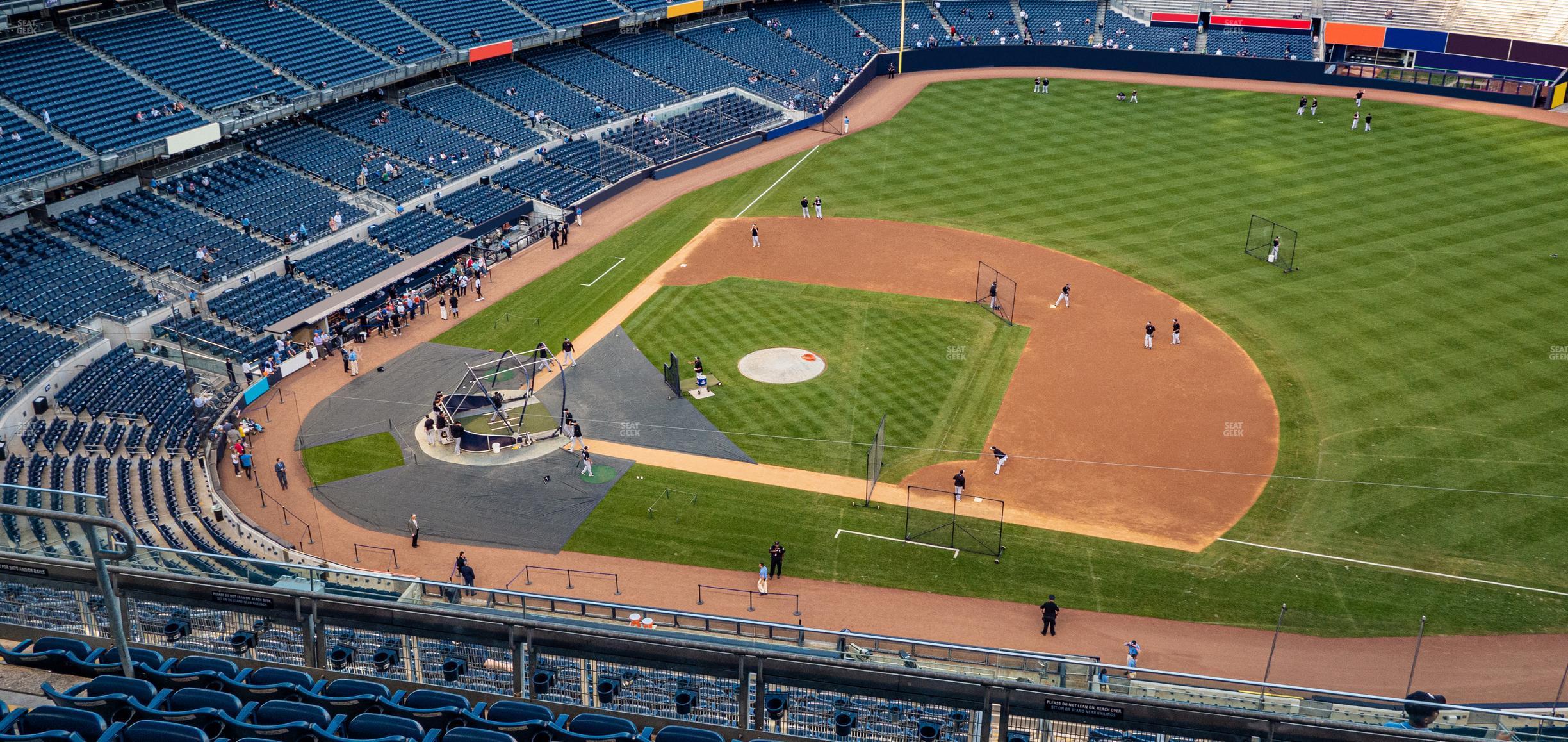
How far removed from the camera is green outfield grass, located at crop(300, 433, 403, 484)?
3784 centimetres

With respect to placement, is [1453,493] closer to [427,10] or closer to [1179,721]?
[1179,721]

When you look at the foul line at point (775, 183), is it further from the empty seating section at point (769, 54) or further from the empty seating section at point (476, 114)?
the empty seating section at point (476, 114)

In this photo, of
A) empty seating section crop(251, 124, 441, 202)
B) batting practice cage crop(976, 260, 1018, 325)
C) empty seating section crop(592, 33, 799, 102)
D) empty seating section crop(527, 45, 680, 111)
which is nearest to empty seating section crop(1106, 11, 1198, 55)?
empty seating section crop(592, 33, 799, 102)

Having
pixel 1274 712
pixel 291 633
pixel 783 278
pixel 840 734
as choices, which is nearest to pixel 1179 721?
pixel 1274 712

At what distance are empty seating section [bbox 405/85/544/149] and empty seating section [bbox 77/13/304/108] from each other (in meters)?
8.22

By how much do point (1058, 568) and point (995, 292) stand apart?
17.9 m

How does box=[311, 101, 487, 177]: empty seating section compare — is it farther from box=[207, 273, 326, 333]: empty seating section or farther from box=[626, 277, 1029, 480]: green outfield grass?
box=[626, 277, 1029, 480]: green outfield grass

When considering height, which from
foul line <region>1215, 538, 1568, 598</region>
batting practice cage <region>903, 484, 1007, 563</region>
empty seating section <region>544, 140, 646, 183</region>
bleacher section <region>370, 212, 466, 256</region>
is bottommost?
batting practice cage <region>903, 484, 1007, 563</region>

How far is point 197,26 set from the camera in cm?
5738

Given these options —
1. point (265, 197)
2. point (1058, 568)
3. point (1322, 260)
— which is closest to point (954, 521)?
point (1058, 568)

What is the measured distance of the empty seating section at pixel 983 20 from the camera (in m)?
83.4

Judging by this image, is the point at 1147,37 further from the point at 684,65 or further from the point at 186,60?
the point at 186,60

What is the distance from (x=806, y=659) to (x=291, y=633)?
8871 millimetres

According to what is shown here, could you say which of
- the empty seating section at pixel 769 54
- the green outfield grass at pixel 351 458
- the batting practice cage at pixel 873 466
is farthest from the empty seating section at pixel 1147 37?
the green outfield grass at pixel 351 458
